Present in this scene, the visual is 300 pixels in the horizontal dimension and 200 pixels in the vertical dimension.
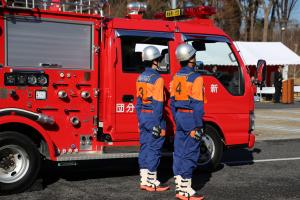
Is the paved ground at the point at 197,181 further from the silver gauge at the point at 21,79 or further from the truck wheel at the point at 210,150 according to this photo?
the silver gauge at the point at 21,79

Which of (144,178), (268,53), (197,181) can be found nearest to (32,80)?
(144,178)

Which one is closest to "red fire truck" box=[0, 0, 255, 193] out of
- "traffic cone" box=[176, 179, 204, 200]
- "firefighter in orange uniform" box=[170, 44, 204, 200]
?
"firefighter in orange uniform" box=[170, 44, 204, 200]

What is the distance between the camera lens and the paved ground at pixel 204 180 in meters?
7.24

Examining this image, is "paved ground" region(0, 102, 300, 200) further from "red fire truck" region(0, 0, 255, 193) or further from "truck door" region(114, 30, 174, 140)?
"truck door" region(114, 30, 174, 140)

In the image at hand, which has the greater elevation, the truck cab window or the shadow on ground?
the truck cab window

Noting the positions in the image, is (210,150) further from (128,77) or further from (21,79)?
(21,79)

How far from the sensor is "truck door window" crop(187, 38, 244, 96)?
8.85 meters

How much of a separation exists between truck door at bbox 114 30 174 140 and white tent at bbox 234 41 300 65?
22628 millimetres

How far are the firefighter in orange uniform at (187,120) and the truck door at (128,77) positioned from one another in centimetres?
115

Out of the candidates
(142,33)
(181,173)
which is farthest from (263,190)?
(142,33)

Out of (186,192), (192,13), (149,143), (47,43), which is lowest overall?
(186,192)

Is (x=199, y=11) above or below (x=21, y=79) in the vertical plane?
above

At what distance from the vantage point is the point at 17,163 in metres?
7.14

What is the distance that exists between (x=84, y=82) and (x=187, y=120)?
1780mm
